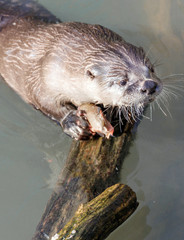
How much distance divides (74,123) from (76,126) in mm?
54

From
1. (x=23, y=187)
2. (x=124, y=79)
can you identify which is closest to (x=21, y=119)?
(x=23, y=187)

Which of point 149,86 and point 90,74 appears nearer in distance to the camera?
point 149,86

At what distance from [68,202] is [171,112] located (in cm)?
Result: 165

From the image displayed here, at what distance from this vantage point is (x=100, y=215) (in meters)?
2.47

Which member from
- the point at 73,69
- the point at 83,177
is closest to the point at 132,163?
the point at 83,177

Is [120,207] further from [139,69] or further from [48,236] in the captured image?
[139,69]

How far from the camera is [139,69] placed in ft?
8.81

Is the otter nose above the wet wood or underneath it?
above

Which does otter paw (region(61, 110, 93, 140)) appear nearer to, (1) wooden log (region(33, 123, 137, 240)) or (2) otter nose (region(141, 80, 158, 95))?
(1) wooden log (region(33, 123, 137, 240))

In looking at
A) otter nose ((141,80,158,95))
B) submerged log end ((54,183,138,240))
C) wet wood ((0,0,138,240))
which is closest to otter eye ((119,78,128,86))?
otter nose ((141,80,158,95))

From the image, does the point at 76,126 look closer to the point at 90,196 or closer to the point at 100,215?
the point at 90,196

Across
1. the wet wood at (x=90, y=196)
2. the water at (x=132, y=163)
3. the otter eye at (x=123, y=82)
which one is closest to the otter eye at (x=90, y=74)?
the otter eye at (x=123, y=82)

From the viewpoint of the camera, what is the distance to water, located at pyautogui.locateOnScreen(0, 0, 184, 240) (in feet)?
11.1

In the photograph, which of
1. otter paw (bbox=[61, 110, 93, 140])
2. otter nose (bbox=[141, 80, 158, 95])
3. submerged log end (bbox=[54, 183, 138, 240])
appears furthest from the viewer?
otter paw (bbox=[61, 110, 93, 140])
